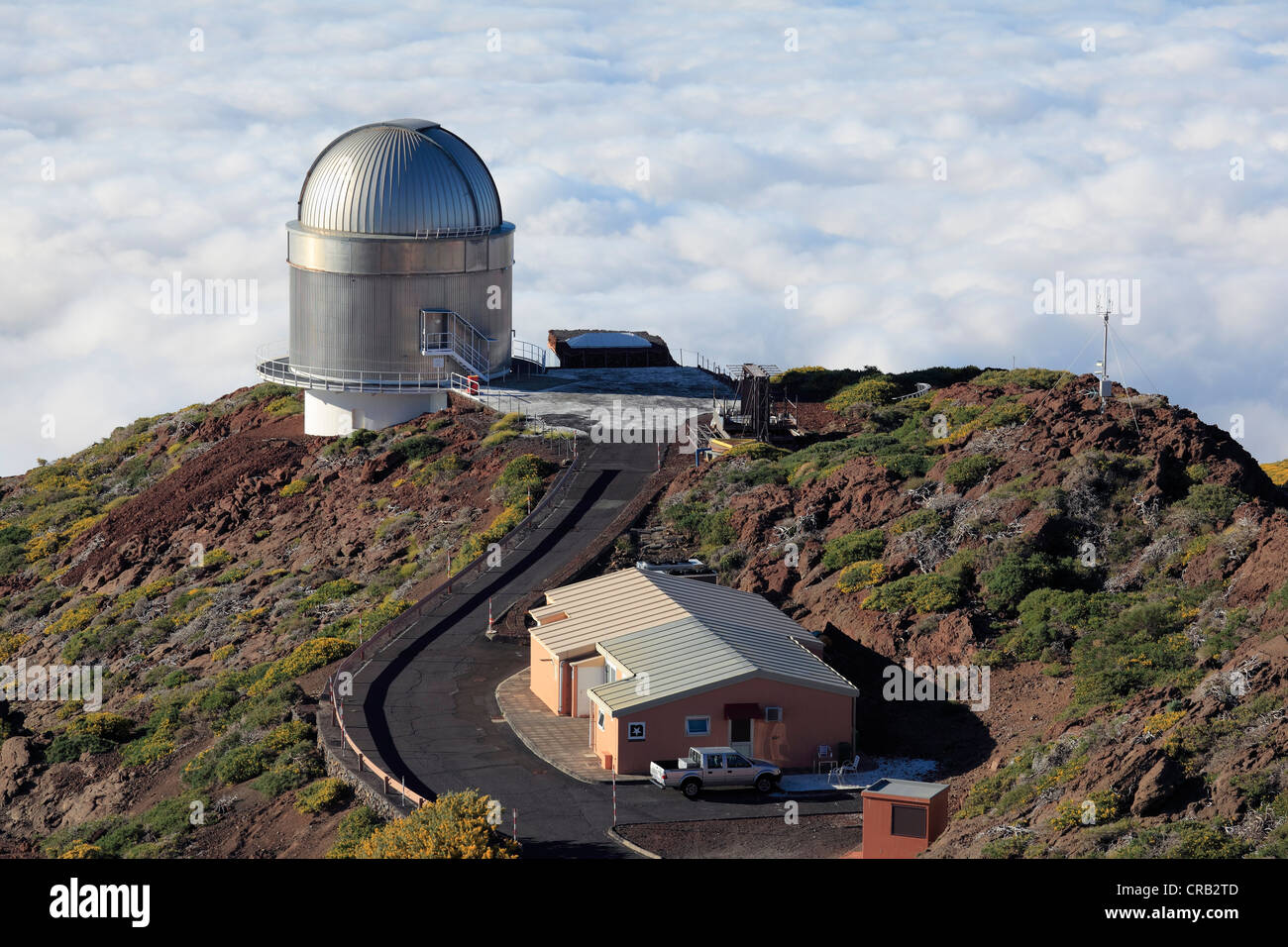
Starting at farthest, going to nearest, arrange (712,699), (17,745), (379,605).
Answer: (379,605) → (17,745) → (712,699)

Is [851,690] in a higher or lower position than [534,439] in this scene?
lower

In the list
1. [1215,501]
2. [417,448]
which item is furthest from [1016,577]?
[417,448]

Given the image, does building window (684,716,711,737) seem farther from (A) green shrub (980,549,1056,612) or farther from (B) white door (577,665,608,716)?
(A) green shrub (980,549,1056,612)

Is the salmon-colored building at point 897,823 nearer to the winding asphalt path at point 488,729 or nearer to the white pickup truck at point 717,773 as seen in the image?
the winding asphalt path at point 488,729

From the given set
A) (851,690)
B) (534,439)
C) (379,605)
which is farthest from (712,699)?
(534,439)

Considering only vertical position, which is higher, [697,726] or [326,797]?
[697,726]

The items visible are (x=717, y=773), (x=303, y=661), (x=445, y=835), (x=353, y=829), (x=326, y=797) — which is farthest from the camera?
(x=303, y=661)

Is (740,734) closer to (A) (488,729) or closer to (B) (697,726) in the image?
→ (B) (697,726)

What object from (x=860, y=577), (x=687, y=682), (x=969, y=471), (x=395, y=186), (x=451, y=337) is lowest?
(x=687, y=682)

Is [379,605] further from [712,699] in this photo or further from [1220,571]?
[1220,571]
